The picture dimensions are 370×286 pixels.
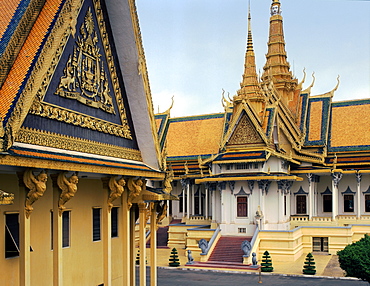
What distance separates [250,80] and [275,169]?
7.48m

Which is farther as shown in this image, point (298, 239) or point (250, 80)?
point (250, 80)

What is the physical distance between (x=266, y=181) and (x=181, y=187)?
10137 millimetres

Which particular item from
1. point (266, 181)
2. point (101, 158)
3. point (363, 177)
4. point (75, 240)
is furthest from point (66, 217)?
point (363, 177)

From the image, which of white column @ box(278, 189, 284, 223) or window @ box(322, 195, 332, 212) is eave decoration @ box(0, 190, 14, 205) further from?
window @ box(322, 195, 332, 212)

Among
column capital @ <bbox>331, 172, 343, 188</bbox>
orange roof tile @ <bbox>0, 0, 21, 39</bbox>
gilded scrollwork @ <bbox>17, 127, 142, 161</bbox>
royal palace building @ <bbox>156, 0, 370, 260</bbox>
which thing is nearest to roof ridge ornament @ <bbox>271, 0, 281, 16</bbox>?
royal palace building @ <bbox>156, 0, 370, 260</bbox>

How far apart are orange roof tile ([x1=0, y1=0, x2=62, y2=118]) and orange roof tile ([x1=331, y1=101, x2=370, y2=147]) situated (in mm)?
30014

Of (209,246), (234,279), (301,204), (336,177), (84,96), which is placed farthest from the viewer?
(301,204)

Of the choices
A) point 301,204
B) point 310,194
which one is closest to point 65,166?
point 310,194

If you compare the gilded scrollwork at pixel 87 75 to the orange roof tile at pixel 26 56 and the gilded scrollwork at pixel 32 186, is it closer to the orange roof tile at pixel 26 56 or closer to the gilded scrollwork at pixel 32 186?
the orange roof tile at pixel 26 56

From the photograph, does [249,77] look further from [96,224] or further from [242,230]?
[96,224]

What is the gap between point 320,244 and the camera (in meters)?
30.5

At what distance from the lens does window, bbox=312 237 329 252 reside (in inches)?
1193

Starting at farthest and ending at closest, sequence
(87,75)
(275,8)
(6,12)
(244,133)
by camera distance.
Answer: (275,8)
(244,133)
(87,75)
(6,12)

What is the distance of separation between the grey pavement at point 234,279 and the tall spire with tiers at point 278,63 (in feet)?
60.1
